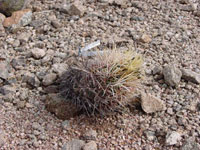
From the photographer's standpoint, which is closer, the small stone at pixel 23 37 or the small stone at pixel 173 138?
the small stone at pixel 173 138

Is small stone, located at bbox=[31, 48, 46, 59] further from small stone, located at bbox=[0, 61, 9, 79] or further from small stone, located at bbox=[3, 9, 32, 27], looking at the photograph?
small stone, located at bbox=[3, 9, 32, 27]

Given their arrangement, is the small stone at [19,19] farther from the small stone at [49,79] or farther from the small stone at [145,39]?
the small stone at [145,39]

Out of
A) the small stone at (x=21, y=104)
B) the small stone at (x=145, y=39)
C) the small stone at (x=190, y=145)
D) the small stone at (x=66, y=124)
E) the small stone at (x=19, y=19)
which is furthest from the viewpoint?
the small stone at (x=19, y=19)

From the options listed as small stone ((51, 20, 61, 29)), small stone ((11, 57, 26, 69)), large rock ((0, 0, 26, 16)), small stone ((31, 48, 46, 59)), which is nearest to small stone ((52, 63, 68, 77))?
small stone ((31, 48, 46, 59))

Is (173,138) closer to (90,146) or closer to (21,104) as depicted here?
(90,146)

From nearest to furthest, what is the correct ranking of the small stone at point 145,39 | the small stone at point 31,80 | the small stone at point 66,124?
1. the small stone at point 66,124
2. the small stone at point 31,80
3. the small stone at point 145,39

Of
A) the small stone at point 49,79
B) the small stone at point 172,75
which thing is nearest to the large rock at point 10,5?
the small stone at point 49,79

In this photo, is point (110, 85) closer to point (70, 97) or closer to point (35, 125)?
point (70, 97)

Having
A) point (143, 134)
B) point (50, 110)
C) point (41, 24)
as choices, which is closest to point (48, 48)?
point (41, 24)
